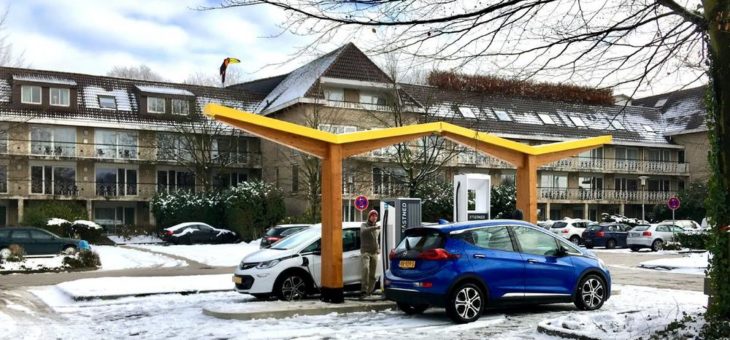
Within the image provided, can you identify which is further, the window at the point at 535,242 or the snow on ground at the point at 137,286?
the snow on ground at the point at 137,286

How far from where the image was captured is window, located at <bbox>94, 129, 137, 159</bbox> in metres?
44.3

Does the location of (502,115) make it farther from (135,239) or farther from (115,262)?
(115,262)

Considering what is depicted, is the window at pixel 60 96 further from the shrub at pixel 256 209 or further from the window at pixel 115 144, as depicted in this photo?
the shrub at pixel 256 209

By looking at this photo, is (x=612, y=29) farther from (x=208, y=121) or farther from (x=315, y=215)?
(x=208, y=121)

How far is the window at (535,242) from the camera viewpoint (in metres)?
11.5

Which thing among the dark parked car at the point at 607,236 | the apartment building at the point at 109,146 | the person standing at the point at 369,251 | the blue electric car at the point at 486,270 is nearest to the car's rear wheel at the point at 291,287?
the person standing at the point at 369,251

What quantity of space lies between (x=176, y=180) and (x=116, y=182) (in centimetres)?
387

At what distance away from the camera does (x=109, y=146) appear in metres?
44.3

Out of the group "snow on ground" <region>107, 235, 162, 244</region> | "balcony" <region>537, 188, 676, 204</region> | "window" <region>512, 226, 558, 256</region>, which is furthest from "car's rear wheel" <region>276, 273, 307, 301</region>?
"balcony" <region>537, 188, 676, 204</region>

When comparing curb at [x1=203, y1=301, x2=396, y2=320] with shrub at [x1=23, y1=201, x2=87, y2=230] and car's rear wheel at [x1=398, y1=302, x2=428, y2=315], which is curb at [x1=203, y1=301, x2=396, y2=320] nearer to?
car's rear wheel at [x1=398, y1=302, x2=428, y2=315]

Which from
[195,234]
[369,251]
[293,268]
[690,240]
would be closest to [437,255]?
[369,251]

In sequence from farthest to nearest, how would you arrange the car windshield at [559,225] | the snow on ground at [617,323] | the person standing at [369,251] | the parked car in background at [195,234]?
the car windshield at [559,225], the parked car in background at [195,234], the person standing at [369,251], the snow on ground at [617,323]

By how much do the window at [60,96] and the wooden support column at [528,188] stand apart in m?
35.8

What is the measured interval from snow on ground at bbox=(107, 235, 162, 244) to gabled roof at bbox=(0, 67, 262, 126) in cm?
736
